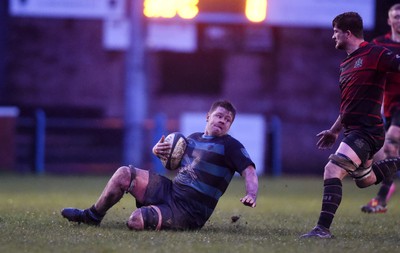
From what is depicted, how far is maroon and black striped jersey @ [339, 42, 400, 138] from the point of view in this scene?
771 centimetres

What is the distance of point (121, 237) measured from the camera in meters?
7.12

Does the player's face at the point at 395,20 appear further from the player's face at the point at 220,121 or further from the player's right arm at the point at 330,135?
the player's face at the point at 220,121

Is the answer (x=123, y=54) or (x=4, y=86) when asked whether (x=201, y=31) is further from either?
(x=4, y=86)

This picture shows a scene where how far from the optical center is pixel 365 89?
25.4 ft

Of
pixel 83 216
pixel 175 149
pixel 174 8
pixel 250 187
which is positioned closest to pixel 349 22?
pixel 250 187

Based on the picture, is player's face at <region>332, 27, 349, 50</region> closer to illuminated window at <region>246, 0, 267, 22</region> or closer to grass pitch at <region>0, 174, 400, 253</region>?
grass pitch at <region>0, 174, 400, 253</region>

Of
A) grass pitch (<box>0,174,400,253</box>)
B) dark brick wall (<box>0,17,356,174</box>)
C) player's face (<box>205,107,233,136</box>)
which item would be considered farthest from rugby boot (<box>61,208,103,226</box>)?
dark brick wall (<box>0,17,356,174</box>)

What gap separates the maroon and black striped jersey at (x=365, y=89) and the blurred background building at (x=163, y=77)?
40.7 feet

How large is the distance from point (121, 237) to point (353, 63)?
2328 millimetres

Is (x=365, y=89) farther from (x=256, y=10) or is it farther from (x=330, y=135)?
(x=256, y=10)

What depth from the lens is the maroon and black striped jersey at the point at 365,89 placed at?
7.71 m

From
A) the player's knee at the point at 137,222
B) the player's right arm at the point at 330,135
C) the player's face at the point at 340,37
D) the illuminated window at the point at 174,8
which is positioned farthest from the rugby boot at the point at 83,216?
the illuminated window at the point at 174,8

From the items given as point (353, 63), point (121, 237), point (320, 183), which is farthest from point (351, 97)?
point (320, 183)

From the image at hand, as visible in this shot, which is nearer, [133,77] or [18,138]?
[133,77]
